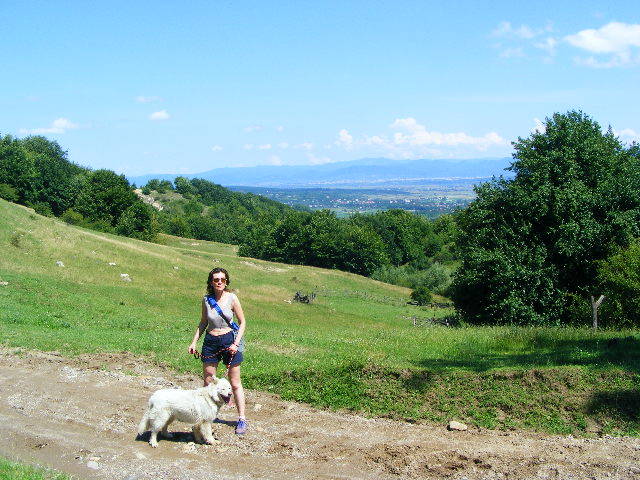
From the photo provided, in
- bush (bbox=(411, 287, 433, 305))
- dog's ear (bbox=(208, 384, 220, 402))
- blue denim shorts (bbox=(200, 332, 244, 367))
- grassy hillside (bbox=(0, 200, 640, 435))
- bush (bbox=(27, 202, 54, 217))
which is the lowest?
bush (bbox=(411, 287, 433, 305))

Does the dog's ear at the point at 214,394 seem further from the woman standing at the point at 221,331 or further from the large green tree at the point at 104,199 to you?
the large green tree at the point at 104,199

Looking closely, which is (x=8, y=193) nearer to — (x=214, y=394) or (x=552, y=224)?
(x=552, y=224)

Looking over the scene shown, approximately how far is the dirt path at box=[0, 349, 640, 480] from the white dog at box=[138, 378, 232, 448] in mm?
245

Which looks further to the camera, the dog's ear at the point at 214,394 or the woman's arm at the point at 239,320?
the woman's arm at the point at 239,320

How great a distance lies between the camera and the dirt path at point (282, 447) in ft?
25.4

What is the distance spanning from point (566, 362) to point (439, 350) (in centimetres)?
387

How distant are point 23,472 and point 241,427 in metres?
3.33

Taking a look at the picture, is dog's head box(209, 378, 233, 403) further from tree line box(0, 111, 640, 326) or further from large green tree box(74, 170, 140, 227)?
large green tree box(74, 170, 140, 227)

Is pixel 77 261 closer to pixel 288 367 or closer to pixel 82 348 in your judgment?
pixel 82 348

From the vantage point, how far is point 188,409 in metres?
8.53

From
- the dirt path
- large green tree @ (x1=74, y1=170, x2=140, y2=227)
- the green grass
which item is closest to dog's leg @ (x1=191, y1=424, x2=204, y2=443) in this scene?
the dirt path

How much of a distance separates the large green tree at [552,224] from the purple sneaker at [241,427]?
21908 millimetres

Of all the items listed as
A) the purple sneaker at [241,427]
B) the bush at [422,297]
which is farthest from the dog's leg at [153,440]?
the bush at [422,297]

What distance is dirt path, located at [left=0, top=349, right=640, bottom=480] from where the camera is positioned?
775cm
